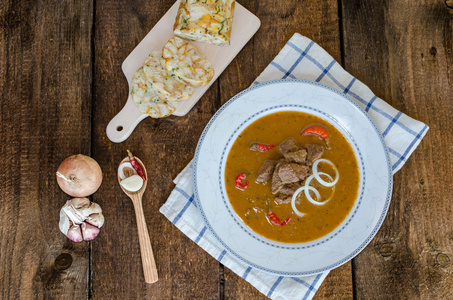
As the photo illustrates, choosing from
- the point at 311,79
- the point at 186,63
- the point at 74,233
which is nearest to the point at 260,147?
the point at 311,79

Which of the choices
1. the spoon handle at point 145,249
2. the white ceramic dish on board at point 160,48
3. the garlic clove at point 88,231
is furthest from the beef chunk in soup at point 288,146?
the garlic clove at point 88,231

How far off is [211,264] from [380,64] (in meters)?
2.85

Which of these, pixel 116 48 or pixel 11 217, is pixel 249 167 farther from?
pixel 11 217

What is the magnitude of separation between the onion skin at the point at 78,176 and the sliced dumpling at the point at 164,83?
1031 mm

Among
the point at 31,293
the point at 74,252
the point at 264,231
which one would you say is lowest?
the point at 31,293

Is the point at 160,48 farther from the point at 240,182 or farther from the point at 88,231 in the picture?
the point at 88,231

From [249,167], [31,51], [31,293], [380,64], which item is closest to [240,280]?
[249,167]

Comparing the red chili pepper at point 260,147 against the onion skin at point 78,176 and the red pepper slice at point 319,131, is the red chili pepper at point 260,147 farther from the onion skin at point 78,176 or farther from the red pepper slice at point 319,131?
the onion skin at point 78,176

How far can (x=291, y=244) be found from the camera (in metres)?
3.83

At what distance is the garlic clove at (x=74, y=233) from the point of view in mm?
3934

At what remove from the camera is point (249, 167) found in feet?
12.8

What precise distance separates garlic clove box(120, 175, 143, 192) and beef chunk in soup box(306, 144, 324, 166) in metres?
1.73

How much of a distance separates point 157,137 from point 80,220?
1158 mm

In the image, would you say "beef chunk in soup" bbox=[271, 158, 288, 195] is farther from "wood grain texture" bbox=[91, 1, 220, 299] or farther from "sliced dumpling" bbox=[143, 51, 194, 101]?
"sliced dumpling" bbox=[143, 51, 194, 101]
